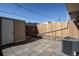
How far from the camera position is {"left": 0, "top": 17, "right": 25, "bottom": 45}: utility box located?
14.0 ft

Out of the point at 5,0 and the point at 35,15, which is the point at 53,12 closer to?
the point at 35,15

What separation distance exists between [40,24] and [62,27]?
1.57 meters

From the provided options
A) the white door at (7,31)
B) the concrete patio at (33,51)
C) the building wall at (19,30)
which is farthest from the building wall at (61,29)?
the white door at (7,31)

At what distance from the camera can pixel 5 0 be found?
1.61 m

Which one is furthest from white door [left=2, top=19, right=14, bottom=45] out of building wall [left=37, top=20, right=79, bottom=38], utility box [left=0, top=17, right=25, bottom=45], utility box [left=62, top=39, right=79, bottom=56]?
building wall [left=37, top=20, right=79, bottom=38]

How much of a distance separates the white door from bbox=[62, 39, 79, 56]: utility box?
2386 mm

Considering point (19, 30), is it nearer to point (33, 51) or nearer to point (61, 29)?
point (33, 51)

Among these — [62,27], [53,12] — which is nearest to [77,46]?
[53,12]

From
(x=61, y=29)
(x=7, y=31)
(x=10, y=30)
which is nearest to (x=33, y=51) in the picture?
(x=7, y=31)

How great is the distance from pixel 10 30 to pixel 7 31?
0.69 feet

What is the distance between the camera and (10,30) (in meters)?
4.70

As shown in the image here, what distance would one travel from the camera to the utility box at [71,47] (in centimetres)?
263

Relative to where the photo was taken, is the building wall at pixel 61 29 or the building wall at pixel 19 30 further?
the building wall at pixel 61 29

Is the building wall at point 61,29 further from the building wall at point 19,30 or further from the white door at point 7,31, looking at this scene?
the white door at point 7,31
